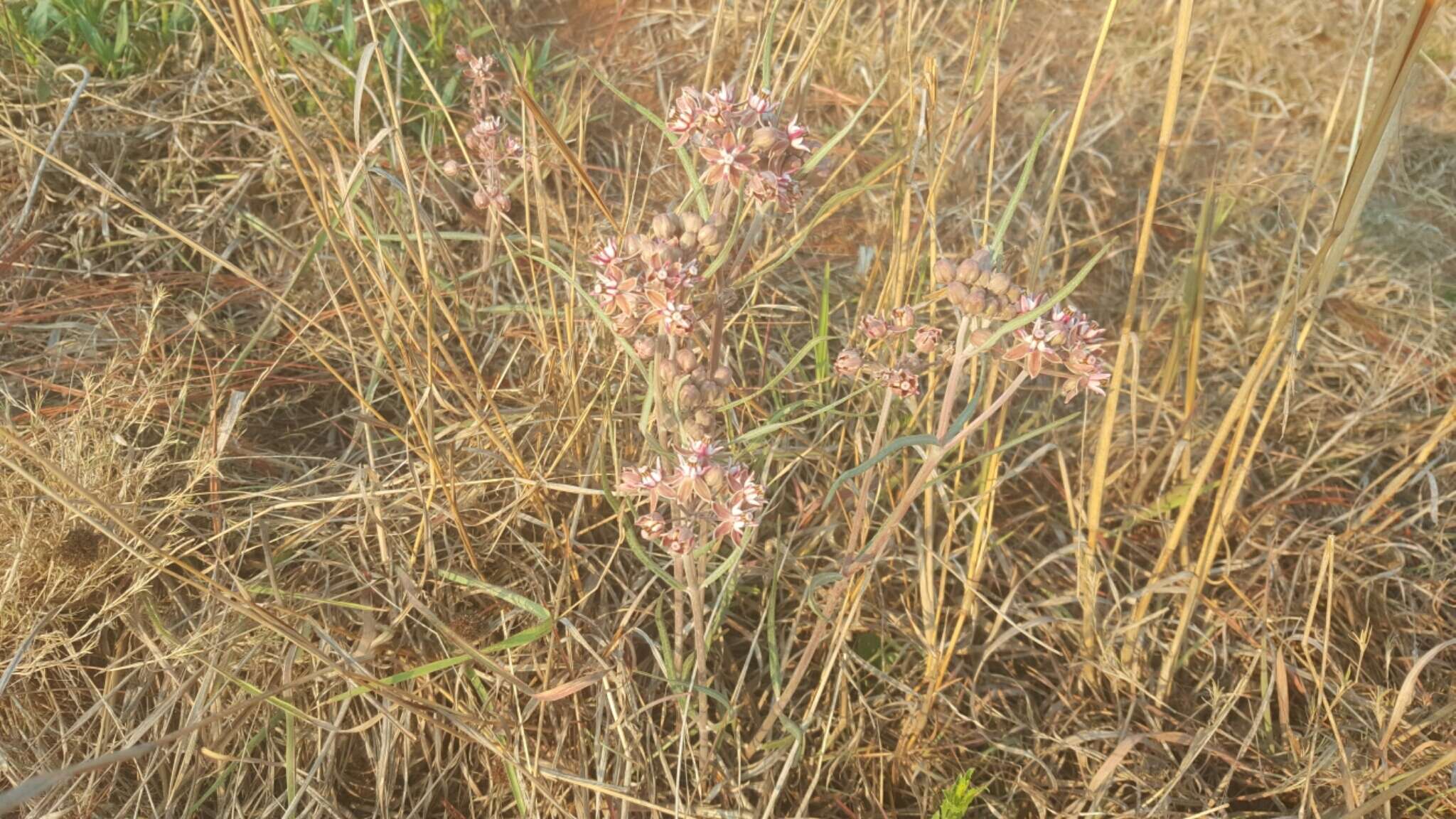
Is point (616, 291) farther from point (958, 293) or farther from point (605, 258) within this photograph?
point (958, 293)

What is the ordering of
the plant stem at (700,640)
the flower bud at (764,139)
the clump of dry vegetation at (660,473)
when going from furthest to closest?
1. the clump of dry vegetation at (660,473)
2. the plant stem at (700,640)
3. the flower bud at (764,139)

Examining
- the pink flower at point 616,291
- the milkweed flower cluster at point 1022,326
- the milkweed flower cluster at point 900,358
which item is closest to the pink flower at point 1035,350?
the milkweed flower cluster at point 1022,326

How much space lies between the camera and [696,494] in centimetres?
98

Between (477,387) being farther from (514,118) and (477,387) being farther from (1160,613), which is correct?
(1160,613)

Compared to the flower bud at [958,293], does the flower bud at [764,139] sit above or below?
above

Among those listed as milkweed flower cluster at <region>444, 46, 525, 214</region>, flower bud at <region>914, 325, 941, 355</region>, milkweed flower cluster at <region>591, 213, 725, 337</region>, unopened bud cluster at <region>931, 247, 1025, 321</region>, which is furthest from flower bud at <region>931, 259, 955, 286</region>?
milkweed flower cluster at <region>444, 46, 525, 214</region>

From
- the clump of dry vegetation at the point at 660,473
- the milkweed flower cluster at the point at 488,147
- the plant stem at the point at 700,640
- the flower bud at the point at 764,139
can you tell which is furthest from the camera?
the milkweed flower cluster at the point at 488,147

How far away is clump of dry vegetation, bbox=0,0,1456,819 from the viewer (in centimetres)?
114

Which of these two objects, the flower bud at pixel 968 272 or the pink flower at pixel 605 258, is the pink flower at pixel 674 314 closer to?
the pink flower at pixel 605 258

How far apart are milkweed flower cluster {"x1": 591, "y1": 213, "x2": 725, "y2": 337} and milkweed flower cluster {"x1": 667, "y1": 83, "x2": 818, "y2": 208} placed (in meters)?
0.05

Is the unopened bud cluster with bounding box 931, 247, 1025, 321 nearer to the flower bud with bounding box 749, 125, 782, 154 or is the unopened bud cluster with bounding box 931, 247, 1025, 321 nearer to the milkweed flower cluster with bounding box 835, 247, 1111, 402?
the milkweed flower cluster with bounding box 835, 247, 1111, 402

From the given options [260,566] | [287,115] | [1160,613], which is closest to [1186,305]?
[1160,613]

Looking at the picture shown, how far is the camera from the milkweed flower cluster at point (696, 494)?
3.13ft

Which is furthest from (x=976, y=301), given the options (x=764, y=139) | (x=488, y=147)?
(x=488, y=147)
